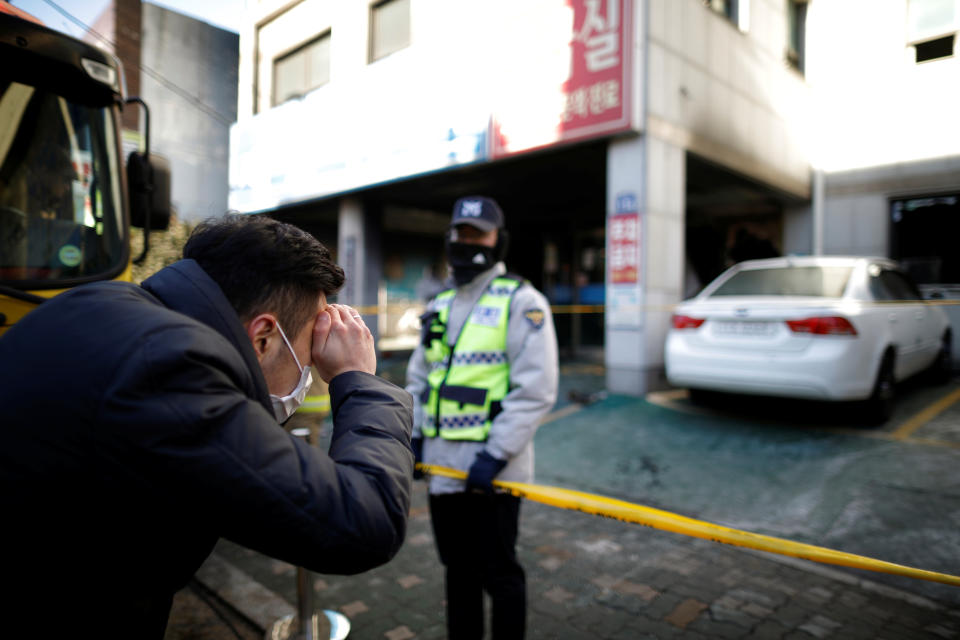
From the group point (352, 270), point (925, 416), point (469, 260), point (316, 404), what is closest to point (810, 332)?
point (925, 416)

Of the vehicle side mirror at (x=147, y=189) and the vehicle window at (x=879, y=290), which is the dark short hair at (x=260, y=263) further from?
the vehicle window at (x=879, y=290)

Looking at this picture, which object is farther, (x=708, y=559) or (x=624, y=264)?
(x=624, y=264)

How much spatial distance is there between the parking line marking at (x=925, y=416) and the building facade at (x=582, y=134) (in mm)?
1946

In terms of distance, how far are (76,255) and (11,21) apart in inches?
42.7

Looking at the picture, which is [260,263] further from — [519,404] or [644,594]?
[644,594]

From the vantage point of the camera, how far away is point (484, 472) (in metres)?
2.32

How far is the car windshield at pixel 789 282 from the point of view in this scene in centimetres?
539

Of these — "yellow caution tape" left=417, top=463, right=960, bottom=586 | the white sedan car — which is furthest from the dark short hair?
the white sedan car

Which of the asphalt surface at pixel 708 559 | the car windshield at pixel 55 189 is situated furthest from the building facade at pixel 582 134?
the asphalt surface at pixel 708 559

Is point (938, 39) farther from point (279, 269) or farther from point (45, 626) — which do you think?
point (45, 626)

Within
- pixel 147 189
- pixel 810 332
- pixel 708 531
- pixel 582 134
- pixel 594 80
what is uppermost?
pixel 594 80

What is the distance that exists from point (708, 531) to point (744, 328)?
13.8ft

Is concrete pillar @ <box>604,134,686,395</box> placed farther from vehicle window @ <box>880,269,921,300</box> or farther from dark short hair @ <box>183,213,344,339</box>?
dark short hair @ <box>183,213,344,339</box>

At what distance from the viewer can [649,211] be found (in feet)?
25.8
